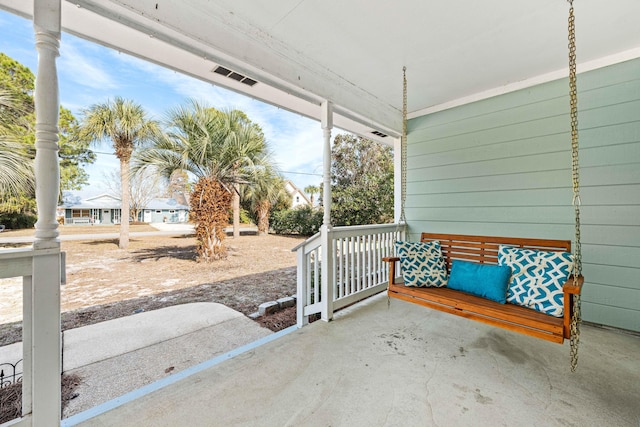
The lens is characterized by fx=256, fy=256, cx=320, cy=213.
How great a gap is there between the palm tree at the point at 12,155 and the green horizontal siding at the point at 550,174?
4741 mm

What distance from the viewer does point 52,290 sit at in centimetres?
130

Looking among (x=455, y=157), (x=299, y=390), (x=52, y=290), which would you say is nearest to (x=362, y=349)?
(x=299, y=390)

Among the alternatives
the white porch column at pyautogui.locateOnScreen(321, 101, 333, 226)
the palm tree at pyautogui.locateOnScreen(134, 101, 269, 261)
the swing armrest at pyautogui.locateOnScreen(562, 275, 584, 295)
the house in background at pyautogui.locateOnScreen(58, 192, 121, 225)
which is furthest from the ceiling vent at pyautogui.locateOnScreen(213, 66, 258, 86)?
the house in background at pyautogui.locateOnScreen(58, 192, 121, 225)

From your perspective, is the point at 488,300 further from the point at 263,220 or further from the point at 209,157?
the point at 263,220

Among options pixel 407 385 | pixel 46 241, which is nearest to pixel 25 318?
pixel 46 241

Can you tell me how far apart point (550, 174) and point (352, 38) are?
103 inches

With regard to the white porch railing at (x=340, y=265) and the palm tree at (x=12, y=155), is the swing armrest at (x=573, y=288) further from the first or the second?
the palm tree at (x=12, y=155)

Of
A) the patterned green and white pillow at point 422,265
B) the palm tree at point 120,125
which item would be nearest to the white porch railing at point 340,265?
the patterned green and white pillow at point 422,265

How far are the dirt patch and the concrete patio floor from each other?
6.77ft

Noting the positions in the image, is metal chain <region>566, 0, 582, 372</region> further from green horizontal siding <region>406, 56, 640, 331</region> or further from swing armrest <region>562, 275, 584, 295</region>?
green horizontal siding <region>406, 56, 640, 331</region>

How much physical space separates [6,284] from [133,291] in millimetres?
2432

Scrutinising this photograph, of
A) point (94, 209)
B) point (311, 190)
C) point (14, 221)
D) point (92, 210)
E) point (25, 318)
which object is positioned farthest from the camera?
point (311, 190)

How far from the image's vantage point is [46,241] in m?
1.31

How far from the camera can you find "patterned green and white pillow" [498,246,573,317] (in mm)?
2006
